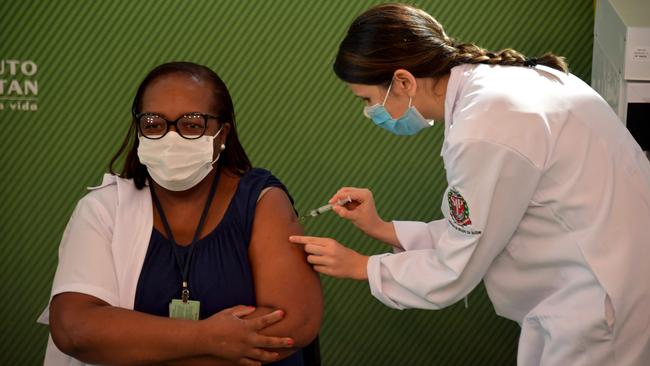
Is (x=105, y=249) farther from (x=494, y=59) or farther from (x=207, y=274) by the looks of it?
(x=494, y=59)

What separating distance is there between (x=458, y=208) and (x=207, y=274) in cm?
57

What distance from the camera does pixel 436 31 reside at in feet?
6.25

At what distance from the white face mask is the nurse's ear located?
1.48 ft

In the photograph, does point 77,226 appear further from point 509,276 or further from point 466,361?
point 466,361

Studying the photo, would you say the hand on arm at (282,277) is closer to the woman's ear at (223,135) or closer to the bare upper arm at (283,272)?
the bare upper arm at (283,272)

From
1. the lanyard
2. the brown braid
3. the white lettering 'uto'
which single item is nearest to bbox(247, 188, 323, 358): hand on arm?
the lanyard

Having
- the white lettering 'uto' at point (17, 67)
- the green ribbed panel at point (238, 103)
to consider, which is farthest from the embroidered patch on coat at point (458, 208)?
the white lettering 'uto' at point (17, 67)

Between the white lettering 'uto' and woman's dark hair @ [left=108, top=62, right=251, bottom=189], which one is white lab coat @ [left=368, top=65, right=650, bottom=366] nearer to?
woman's dark hair @ [left=108, top=62, right=251, bottom=189]

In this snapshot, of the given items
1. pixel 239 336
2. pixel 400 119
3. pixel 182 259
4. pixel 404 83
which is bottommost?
pixel 239 336

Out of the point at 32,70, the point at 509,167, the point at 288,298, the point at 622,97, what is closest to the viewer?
the point at 509,167

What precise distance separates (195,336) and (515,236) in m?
0.73

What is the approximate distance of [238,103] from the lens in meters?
3.27

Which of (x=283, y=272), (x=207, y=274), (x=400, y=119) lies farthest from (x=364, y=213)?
(x=207, y=274)

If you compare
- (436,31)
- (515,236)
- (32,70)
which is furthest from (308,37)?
(515,236)
